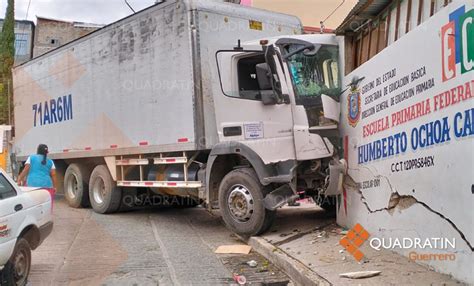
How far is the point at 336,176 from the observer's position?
6.73 meters

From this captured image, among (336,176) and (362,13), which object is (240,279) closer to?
(336,176)

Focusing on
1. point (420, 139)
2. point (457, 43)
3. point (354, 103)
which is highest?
point (457, 43)

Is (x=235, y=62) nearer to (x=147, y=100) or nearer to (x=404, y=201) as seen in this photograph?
Result: (x=147, y=100)

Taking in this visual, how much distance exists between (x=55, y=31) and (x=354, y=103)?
33.4 meters

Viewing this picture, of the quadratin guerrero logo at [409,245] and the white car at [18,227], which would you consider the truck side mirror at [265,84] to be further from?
the white car at [18,227]

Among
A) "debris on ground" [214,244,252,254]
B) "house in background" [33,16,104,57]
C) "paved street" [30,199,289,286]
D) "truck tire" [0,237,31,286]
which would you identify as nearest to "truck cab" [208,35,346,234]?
"debris on ground" [214,244,252,254]

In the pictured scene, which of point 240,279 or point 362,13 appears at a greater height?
point 362,13

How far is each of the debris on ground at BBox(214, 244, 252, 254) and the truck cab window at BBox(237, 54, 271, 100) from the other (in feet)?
7.13

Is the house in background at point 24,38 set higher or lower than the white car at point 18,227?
higher

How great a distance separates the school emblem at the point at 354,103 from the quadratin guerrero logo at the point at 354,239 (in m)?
1.38

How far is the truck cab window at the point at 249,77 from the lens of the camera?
7344mm

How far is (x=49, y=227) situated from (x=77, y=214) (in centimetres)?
489

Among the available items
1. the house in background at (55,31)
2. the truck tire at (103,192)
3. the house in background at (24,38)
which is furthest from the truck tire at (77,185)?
the house in background at (24,38)

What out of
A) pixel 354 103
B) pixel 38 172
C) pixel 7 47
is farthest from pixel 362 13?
pixel 7 47
